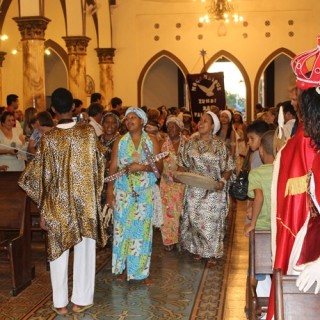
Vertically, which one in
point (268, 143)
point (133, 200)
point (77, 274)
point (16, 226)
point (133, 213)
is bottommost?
point (77, 274)

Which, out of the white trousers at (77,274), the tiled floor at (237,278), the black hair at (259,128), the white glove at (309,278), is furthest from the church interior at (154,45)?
the white glove at (309,278)

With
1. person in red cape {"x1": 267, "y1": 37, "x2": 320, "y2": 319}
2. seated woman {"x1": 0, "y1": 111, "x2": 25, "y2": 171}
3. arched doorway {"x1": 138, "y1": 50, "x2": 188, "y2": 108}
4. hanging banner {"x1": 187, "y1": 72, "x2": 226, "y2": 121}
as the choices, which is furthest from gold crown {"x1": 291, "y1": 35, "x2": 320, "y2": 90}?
arched doorway {"x1": 138, "y1": 50, "x2": 188, "y2": 108}

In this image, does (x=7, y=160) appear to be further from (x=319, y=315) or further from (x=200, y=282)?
(x=319, y=315)

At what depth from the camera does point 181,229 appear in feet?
25.1

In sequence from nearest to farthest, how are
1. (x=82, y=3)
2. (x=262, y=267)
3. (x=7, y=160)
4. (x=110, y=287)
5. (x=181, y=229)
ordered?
(x=262, y=267)
(x=110, y=287)
(x=181, y=229)
(x=7, y=160)
(x=82, y=3)

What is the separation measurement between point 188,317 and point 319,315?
2.71 m

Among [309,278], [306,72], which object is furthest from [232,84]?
[309,278]

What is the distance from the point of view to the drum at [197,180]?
6.89 m

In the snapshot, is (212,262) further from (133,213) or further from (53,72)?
(53,72)

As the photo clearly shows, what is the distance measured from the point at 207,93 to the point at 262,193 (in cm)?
881

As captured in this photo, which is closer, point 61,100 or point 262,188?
point 262,188

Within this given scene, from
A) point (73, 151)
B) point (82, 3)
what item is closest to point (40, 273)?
point (73, 151)

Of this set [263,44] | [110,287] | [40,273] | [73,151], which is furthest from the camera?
[263,44]

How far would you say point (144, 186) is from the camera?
626 cm
